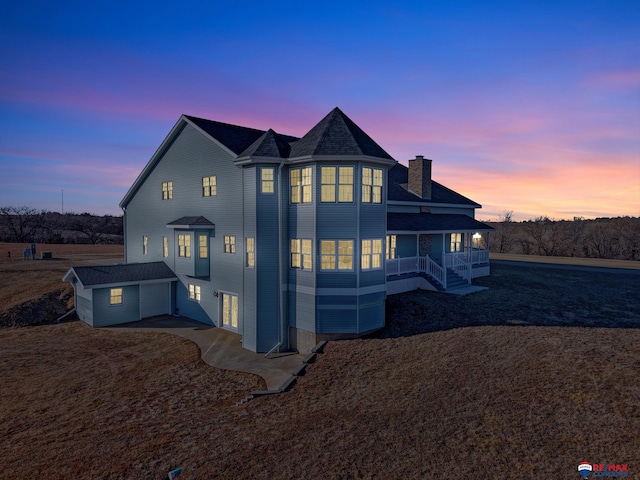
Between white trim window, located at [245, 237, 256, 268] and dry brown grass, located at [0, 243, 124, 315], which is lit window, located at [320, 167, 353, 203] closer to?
white trim window, located at [245, 237, 256, 268]

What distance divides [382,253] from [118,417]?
503 inches

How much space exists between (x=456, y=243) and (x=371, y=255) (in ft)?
46.0

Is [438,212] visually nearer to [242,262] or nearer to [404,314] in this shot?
[404,314]

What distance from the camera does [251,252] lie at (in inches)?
749

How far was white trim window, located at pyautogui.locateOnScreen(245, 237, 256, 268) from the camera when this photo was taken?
18672 millimetres

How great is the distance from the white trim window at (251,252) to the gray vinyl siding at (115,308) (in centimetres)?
997

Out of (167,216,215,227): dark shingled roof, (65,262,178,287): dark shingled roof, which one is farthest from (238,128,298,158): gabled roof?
(65,262,178,287): dark shingled roof

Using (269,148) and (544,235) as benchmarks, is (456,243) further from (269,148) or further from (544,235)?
(544,235)

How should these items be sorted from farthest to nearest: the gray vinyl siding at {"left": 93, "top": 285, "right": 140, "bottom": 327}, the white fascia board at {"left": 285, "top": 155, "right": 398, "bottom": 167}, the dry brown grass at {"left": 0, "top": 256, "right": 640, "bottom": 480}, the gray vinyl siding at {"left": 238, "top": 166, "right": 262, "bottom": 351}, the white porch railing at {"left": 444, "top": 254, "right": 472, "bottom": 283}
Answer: the white porch railing at {"left": 444, "top": 254, "right": 472, "bottom": 283} < the gray vinyl siding at {"left": 93, "top": 285, "right": 140, "bottom": 327} < the gray vinyl siding at {"left": 238, "top": 166, "right": 262, "bottom": 351} < the white fascia board at {"left": 285, "top": 155, "right": 398, "bottom": 167} < the dry brown grass at {"left": 0, "top": 256, "right": 640, "bottom": 480}

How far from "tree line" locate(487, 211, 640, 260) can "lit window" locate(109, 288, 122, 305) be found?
45.9 metres

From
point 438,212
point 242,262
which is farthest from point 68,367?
point 438,212

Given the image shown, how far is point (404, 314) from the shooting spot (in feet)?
65.1

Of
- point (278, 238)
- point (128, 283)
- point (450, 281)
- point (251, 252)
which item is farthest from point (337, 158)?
point (128, 283)

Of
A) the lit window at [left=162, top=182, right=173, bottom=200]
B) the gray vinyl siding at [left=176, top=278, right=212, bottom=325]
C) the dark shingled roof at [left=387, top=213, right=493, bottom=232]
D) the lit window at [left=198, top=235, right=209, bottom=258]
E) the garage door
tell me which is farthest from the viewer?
the lit window at [left=162, top=182, right=173, bottom=200]
